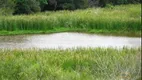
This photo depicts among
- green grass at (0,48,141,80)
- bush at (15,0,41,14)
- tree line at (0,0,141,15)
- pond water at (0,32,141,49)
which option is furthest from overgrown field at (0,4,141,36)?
green grass at (0,48,141,80)

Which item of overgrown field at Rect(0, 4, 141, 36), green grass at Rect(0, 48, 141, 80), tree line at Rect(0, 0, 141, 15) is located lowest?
tree line at Rect(0, 0, 141, 15)

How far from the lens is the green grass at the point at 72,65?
7753 millimetres

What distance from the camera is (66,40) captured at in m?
16.1

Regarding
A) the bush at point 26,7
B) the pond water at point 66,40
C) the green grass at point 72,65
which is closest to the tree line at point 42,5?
the bush at point 26,7

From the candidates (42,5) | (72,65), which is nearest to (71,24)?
(72,65)

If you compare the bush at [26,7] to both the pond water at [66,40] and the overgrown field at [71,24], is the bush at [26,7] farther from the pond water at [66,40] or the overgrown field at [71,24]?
the pond water at [66,40]

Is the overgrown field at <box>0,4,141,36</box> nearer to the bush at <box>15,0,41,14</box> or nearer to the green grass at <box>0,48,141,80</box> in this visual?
the bush at <box>15,0,41,14</box>

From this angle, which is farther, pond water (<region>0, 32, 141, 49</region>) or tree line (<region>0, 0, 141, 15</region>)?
tree line (<region>0, 0, 141, 15</region>)

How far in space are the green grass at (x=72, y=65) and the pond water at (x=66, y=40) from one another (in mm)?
3987

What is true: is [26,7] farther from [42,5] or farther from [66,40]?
[66,40]

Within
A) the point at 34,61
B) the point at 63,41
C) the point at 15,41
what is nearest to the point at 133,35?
the point at 63,41

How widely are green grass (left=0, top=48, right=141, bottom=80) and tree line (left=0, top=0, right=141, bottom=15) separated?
11664 mm

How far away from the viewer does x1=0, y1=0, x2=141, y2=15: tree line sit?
2247 cm

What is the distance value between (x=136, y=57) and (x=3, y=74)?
11.5 feet
